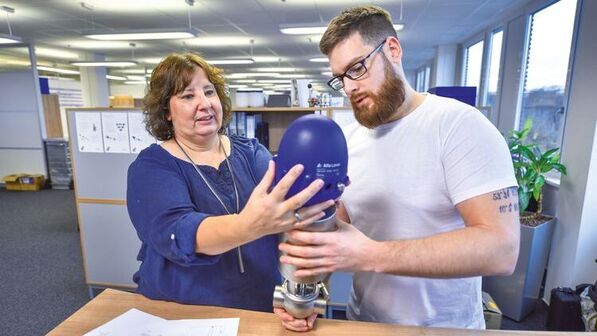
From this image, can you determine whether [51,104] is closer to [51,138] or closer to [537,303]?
[51,138]

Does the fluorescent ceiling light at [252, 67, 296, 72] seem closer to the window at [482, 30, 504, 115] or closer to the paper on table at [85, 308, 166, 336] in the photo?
the window at [482, 30, 504, 115]

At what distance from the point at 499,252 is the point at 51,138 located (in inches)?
309

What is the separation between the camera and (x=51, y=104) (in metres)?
6.85

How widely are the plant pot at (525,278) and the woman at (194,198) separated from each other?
215cm

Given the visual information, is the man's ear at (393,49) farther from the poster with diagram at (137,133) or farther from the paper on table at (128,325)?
the poster with diagram at (137,133)

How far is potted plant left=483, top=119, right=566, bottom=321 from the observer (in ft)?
7.97

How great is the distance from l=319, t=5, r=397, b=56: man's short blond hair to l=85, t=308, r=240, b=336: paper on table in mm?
760

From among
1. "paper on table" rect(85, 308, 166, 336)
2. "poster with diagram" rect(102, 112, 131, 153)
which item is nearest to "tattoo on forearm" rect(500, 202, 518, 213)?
"paper on table" rect(85, 308, 166, 336)

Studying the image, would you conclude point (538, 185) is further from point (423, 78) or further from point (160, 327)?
point (423, 78)

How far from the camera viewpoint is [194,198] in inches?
39.6

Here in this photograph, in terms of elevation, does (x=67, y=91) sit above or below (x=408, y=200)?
above

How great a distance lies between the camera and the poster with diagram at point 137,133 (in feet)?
7.91

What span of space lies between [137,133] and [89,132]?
36cm

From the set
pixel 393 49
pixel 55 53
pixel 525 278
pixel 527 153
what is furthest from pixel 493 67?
pixel 55 53
